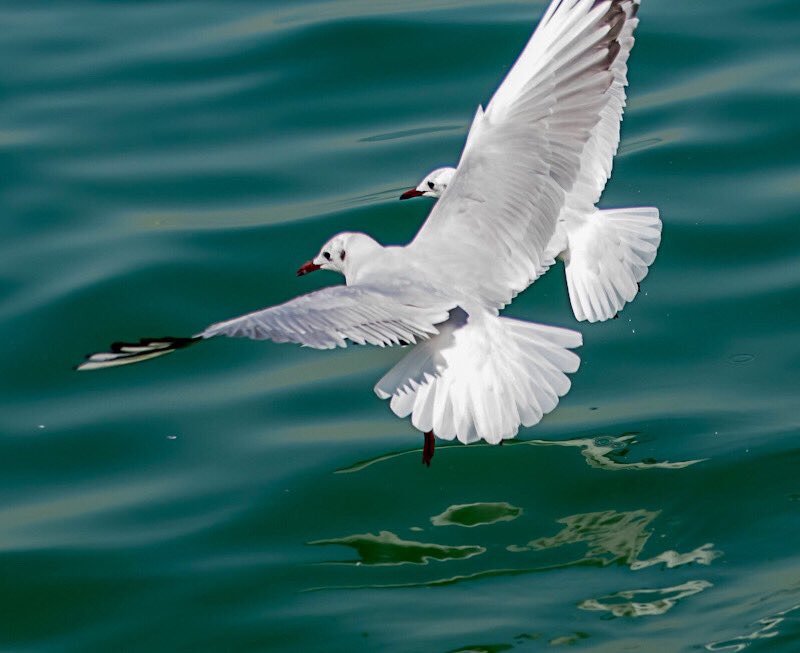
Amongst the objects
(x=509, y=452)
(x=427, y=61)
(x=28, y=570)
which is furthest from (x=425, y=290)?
(x=427, y=61)

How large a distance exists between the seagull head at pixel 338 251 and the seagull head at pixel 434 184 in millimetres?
1204

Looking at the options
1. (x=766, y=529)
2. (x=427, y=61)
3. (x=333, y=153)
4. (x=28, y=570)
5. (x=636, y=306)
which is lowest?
(x=766, y=529)

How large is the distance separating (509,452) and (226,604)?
1.47 metres

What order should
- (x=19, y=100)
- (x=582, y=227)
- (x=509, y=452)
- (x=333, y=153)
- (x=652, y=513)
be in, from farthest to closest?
1. (x=19, y=100)
2. (x=333, y=153)
3. (x=582, y=227)
4. (x=509, y=452)
5. (x=652, y=513)

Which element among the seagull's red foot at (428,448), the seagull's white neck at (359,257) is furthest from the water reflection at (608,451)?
the seagull's white neck at (359,257)

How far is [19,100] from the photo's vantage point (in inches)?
409

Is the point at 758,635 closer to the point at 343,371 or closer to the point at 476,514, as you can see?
the point at 476,514

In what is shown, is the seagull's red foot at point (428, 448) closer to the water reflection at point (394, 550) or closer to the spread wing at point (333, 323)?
the water reflection at point (394, 550)

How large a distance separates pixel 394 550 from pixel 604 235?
1989 mm

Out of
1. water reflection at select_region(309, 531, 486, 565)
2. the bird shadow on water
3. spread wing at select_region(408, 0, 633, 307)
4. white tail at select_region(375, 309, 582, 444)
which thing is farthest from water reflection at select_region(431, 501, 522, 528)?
spread wing at select_region(408, 0, 633, 307)

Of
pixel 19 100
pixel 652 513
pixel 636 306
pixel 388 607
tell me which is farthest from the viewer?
pixel 19 100

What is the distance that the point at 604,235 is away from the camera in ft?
24.0

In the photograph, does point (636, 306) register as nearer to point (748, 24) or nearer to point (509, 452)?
point (509, 452)

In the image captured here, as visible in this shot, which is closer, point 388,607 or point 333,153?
point 388,607
